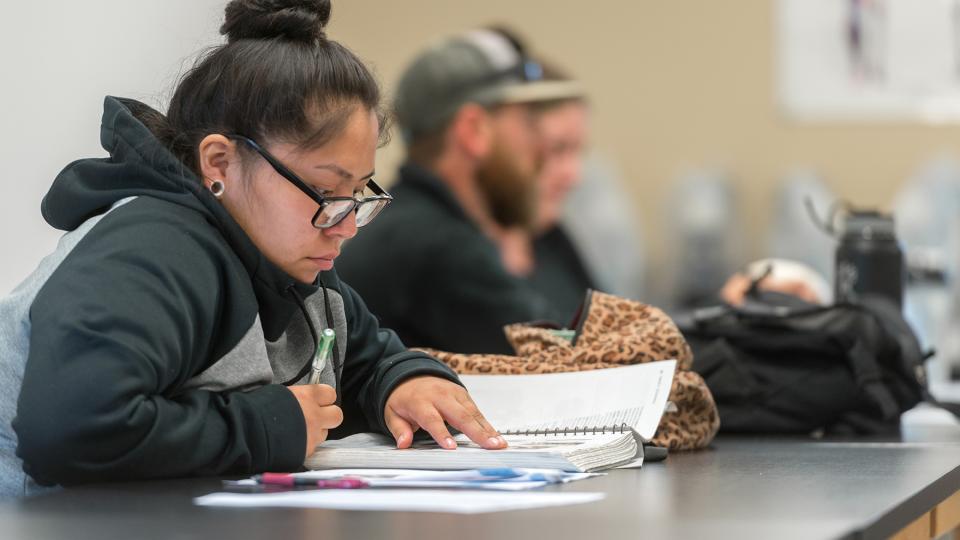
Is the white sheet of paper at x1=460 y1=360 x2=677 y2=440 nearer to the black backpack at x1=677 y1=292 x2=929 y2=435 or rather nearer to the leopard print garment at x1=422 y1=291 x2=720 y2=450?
the leopard print garment at x1=422 y1=291 x2=720 y2=450

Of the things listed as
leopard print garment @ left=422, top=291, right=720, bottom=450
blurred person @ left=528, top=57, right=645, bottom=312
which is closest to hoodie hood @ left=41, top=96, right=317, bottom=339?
leopard print garment @ left=422, top=291, right=720, bottom=450

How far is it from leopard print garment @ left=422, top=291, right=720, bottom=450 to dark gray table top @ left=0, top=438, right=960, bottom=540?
242 mm

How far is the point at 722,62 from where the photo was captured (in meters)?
6.07

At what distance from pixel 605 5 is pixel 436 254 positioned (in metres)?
3.57

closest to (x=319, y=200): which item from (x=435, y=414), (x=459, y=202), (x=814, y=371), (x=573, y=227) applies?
(x=435, y=414)

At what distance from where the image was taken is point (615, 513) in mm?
1007

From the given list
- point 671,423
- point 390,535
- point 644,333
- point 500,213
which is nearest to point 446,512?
point 390,535

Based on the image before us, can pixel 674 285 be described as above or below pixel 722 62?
below

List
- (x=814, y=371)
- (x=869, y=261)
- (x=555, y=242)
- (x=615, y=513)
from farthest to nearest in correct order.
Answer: (x=555, y=242) < (x=869, y=261) < (x=814, y=371) < (x=615, y=513)

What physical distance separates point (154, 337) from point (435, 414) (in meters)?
0.34

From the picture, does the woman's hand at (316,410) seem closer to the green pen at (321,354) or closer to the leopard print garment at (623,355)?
the green pen at (321,354)

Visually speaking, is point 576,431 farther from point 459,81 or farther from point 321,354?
point 459,81

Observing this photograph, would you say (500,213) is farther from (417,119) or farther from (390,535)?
(390,535)

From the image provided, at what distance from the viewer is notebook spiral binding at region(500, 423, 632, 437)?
56.1 inches
